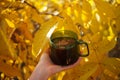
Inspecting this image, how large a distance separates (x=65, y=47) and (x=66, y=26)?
7 cm

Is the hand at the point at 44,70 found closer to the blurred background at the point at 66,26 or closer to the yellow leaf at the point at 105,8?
the blurred background at the point at 66,26

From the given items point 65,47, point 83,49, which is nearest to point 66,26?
point 65,47

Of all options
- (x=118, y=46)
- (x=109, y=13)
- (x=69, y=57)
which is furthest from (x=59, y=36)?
(x=118, y=46)

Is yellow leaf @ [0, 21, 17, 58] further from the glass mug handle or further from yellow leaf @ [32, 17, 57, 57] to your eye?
the glass mug handle

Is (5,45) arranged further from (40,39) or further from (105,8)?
(105,8)

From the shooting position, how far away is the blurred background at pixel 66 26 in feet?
2.81

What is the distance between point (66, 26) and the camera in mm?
863

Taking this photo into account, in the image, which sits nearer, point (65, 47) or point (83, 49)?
point (65, 47)

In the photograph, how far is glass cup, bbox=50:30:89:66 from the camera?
877 mm

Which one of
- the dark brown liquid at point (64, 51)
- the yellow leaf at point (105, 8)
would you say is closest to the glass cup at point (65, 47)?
the dark brown liquid at point (64, 51)

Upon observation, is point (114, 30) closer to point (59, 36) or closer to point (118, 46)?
point (59, 36)

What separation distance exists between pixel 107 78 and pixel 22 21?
0.37 meters

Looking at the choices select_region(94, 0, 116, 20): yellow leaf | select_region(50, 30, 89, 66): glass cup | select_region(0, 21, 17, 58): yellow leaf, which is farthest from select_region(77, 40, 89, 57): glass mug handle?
select_region(0, 21, 17, 58): yellow leaf

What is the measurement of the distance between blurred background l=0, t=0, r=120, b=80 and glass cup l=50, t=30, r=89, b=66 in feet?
0.09
